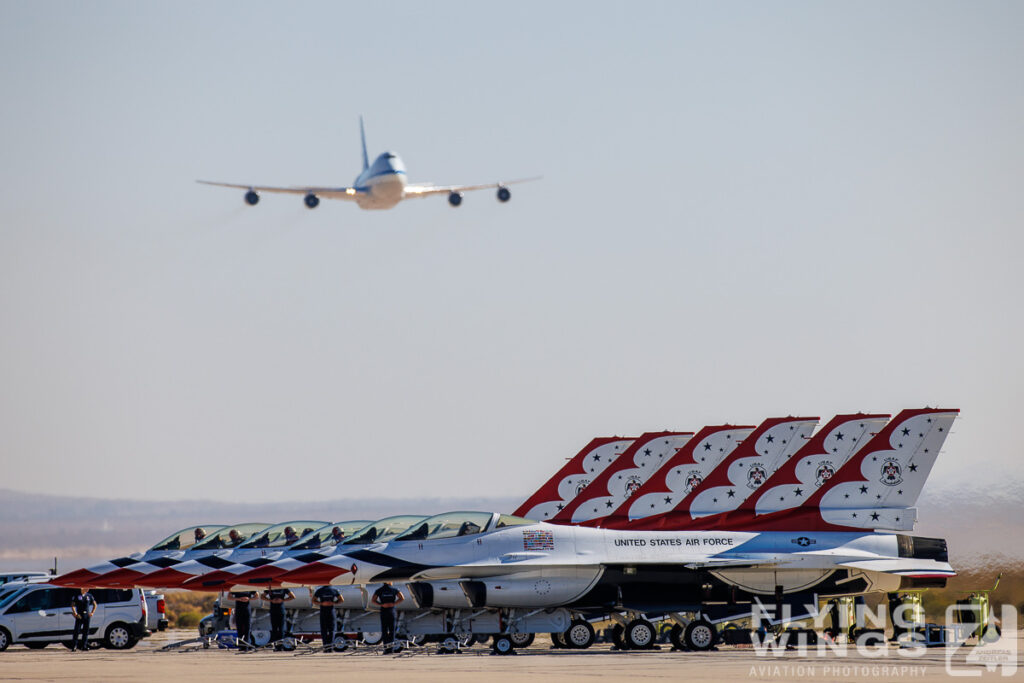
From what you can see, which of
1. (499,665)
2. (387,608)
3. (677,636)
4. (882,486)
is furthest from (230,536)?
(882,486)

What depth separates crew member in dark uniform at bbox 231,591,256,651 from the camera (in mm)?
26844

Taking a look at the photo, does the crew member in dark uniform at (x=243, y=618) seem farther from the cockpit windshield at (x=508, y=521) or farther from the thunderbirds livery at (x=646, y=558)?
the cockpit windshield at (x=508, y=521)

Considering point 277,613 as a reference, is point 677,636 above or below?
below

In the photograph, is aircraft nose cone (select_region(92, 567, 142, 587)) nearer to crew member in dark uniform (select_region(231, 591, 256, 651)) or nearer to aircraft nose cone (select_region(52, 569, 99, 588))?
aircraft nose cone (select_region(52, 569, 99, 588))

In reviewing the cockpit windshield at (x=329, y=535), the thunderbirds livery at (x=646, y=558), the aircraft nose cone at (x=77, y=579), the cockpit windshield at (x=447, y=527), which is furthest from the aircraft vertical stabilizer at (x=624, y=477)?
the aircraft nose cone at (x=77, y=579)

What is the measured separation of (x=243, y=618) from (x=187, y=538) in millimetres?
4156

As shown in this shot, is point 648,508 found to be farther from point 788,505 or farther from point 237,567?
point 237,567

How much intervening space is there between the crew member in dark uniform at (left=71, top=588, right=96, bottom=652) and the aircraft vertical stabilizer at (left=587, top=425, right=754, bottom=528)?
460 inches

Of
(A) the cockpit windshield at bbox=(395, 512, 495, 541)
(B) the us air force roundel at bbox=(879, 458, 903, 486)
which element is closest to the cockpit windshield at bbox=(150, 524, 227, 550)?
(A) the cockpit windshield at bbox=(395, 512, 495, 541)

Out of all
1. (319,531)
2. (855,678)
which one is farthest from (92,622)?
(855,678)

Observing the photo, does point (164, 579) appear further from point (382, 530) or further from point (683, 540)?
point (683, 540)

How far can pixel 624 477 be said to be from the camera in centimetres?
3453

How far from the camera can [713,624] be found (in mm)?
25766

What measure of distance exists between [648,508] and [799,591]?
6.49 metres
